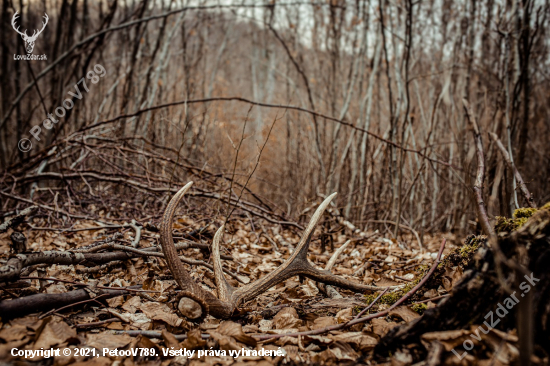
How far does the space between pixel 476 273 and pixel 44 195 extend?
3824 millimetres

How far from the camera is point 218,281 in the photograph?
4.72 ft

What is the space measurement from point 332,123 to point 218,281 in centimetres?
408

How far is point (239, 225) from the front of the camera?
372cm

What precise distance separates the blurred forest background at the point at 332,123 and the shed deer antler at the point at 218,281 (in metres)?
0.65

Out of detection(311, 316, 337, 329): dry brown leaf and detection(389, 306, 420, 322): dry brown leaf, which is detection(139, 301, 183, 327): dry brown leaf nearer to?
detection(311, 316, 337, 329): dry brown leaf

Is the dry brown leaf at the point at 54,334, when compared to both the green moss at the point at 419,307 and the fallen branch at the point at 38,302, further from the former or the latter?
the green moss at the point at 419,307

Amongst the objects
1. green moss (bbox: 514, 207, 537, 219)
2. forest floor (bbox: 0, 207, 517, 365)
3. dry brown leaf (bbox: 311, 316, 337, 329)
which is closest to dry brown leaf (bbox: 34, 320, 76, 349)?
forest floor (bbox: 0, 207, 517, 365)

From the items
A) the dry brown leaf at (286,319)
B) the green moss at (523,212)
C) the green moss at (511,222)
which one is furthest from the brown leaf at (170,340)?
the green moss at (523,212)

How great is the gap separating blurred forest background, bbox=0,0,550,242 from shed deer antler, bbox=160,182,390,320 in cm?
65

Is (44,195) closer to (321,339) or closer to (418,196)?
(321,339)

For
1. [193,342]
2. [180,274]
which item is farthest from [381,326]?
[180,274]

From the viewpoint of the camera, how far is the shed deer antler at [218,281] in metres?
1.20

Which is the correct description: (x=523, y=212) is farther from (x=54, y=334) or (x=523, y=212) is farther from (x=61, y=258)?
(x=61, y=258)

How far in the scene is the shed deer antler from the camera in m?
1.20
